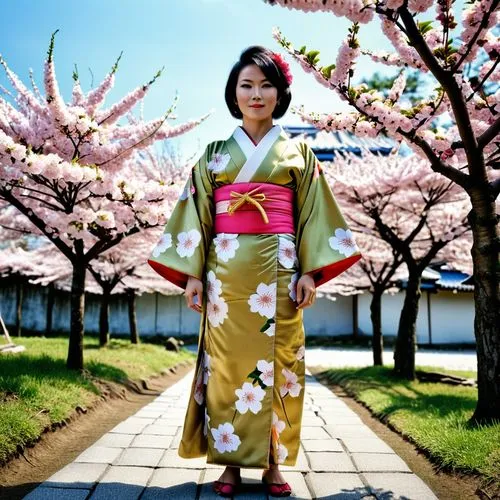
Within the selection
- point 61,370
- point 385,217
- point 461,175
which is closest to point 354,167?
point 385,217

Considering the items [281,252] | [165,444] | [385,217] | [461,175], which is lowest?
[165,444]

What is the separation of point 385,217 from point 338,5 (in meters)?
6.81

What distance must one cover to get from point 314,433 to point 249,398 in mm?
1691

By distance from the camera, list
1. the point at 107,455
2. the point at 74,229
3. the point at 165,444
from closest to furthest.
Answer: the point at 107,455, the point at 165,444, the point at 74,229

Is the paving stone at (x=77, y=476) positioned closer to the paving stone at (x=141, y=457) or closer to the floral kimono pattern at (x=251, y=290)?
the paving stone at (x=141, y=457)

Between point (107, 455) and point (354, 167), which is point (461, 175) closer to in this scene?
point (107, 455)

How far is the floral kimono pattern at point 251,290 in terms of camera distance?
2488 mm

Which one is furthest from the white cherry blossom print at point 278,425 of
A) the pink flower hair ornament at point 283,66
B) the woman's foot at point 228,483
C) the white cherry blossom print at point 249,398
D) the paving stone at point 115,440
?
the pink flower hair ornament at point 283,66

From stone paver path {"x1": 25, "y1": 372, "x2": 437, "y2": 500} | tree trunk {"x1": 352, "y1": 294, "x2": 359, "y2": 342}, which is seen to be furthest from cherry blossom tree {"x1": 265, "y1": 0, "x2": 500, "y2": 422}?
tree trunk {"x1": 352, "y1": 294, "x2": 359, "y2": 342}

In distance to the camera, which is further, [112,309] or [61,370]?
[112,309]

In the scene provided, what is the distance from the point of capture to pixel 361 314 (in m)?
19.1

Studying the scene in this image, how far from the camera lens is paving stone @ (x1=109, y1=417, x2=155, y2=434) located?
387 centimetres

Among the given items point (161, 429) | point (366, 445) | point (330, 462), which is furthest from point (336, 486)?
point (161, 429)

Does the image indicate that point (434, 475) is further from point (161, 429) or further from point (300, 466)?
point (161, 429)
